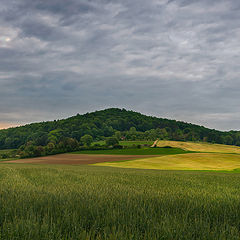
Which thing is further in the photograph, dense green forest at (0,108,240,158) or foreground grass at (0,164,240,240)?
dense green forest at (0,108,240,158)

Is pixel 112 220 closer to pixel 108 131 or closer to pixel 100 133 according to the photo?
pixel 100 133

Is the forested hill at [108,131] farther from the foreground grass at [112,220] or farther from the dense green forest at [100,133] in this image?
the foreground grass at [112,220]

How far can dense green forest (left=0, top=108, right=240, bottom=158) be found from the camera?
385ft

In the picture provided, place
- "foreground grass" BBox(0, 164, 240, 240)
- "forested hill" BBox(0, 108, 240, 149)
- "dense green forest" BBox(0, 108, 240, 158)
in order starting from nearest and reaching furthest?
"foreground grass" BBox(0, 164, 240, 240) < "dense green forest" BBox(0, 108, 240, 158) < "forested hill" BBox(0, 108, 240, 149)

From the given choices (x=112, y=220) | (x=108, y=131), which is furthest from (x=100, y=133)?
(x=112, y=220)

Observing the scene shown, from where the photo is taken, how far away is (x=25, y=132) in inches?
5910

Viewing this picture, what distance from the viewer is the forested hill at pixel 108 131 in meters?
132

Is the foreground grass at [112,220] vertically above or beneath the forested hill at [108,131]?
beneath

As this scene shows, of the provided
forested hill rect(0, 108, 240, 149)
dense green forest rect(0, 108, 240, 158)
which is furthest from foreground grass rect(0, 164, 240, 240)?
forested hill rect(0, 108, 240, 149)

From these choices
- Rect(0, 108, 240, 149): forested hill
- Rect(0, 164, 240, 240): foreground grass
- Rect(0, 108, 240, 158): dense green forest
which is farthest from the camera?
Rect(0, 108, 240, 149): forested hill

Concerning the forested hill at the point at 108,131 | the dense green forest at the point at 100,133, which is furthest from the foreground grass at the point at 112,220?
the forested hill at the point at 108,131

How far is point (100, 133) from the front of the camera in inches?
5704

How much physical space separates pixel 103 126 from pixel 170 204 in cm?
15500

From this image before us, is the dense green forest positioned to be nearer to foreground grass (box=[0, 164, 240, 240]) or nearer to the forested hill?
the forested hill
